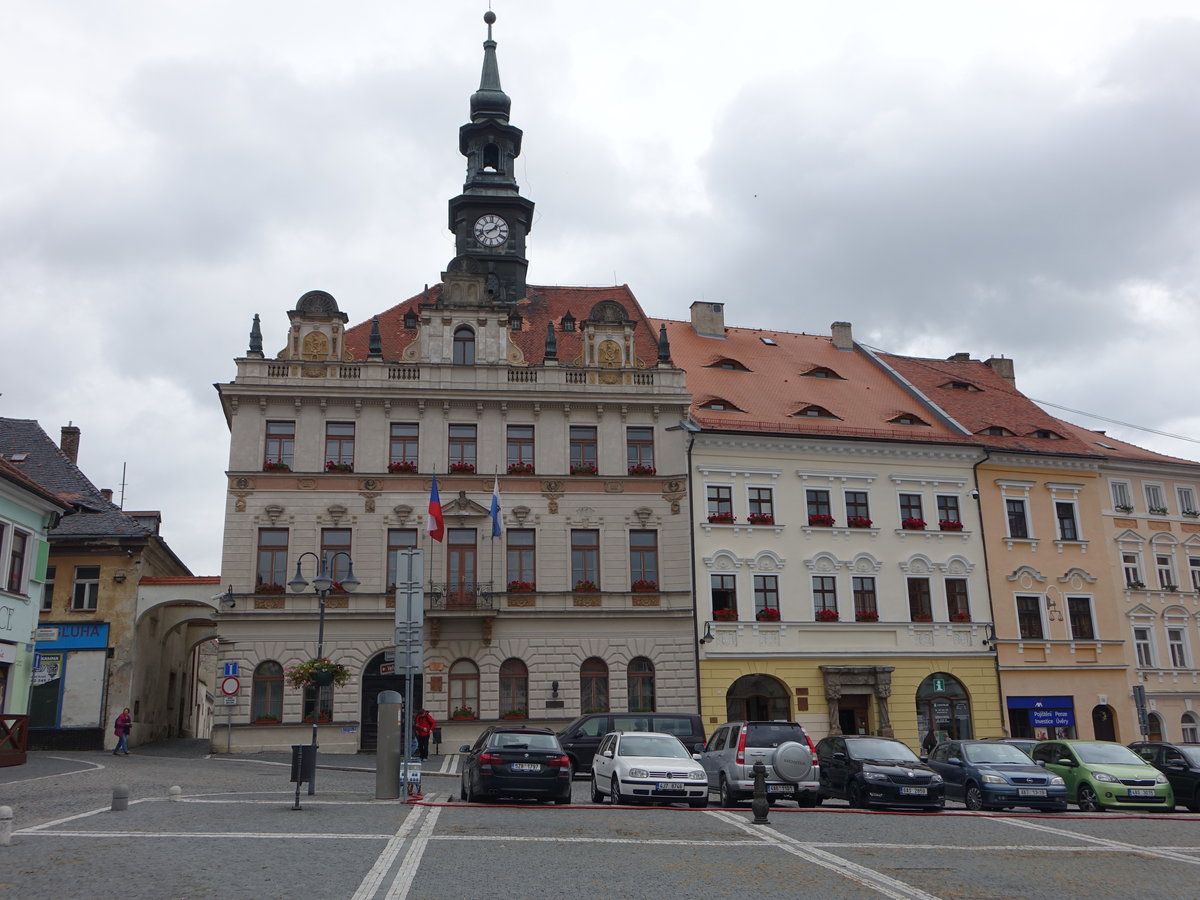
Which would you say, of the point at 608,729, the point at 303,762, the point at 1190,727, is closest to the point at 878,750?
the point at 608,729

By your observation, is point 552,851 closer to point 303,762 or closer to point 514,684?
point 303,762

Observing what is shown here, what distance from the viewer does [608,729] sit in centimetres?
2897

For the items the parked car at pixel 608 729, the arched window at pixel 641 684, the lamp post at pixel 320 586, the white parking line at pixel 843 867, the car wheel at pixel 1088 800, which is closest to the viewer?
the white parking line at pixel 843 867

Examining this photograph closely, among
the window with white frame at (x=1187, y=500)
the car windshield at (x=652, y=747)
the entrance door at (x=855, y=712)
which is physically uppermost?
the window with white frame at (x=1187, y=500)

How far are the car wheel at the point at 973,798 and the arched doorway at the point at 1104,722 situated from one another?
73.7ft

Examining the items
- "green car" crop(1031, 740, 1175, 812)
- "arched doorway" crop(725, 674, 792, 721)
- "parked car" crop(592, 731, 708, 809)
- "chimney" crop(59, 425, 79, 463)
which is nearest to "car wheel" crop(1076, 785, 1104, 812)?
"green car" crop(1031, 740, 1175, 812)

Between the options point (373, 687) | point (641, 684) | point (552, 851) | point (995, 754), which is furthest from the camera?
point (641, 684)

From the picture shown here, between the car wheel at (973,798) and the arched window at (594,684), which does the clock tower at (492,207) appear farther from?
the car wheel at (973,798)

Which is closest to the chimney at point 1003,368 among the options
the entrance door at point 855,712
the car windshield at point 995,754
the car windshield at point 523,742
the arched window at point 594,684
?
the entrance door at point 855,712

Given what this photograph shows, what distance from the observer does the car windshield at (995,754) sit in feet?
76.7

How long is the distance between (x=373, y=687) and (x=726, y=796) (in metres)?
18.6

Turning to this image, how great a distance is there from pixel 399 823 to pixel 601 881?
603 centimetres

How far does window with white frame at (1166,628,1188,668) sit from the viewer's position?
4400 cm

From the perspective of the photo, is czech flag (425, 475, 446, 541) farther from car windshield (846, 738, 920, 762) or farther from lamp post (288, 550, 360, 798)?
car windshield (846, 738, 920, 762)
